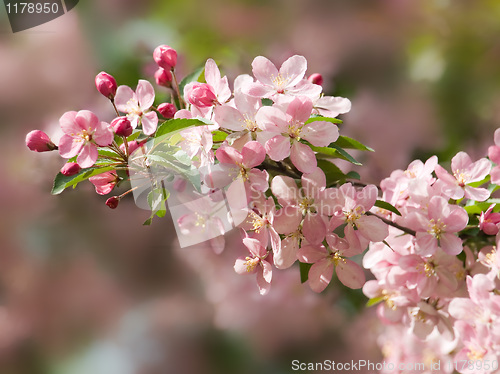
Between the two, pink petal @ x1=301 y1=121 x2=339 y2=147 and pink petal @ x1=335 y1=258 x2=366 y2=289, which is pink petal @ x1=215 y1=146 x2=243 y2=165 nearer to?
pink petal @ x1=301 y1=121 x2=339 y2=147

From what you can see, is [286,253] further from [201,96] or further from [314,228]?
[201,96]

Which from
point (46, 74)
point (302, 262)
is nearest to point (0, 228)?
point (46, 74)

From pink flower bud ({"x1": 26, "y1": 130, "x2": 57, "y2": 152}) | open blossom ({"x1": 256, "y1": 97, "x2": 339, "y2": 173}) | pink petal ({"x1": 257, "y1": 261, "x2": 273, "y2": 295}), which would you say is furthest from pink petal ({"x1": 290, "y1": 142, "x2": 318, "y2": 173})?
pink flower bud ({"x1": 26, "y1": 130, "x2": 57, "y2": 152})

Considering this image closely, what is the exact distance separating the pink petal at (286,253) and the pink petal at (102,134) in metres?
0.18

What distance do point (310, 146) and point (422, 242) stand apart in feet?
0.48

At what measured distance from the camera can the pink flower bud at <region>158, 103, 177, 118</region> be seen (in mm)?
500

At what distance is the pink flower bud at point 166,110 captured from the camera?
50 cm

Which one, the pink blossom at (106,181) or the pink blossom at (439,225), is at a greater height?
the pink blossom at (106,181)

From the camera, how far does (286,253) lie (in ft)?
1.60

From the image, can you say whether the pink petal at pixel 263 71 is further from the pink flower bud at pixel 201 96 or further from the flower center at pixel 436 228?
the flower center at pixel 436 228

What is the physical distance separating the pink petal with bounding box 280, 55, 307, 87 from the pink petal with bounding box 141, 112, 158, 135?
129mm

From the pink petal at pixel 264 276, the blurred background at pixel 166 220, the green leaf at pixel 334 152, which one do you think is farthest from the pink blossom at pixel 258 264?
the blurred background at pixel 166 220

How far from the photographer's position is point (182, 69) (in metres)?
1.03

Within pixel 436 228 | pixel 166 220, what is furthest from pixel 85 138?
pixel 166 220
